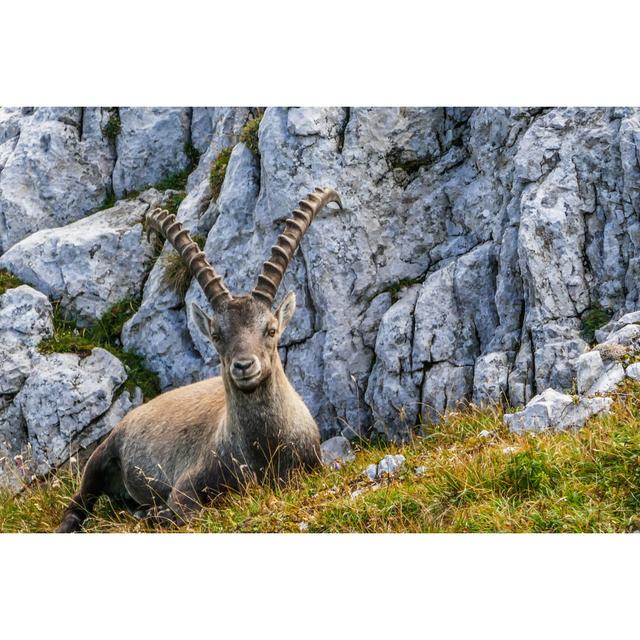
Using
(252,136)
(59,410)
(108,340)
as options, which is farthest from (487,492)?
(108,340)

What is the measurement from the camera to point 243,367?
29.8 ft

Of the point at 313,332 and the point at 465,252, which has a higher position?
the point at 465,252

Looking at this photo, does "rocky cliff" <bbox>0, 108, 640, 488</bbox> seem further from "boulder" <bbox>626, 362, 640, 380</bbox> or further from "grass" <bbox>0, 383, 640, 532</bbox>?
"grass" <bbox>0, 383, 640, 532</bbox>

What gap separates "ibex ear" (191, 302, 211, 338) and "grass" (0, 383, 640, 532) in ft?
6.50

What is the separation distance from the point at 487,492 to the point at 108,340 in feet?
30.3

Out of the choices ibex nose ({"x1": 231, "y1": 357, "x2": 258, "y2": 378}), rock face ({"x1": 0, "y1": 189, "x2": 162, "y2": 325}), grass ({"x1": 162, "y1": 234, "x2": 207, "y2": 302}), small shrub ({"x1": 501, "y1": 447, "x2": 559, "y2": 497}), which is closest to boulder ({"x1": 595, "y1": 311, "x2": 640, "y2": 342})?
small shrub ({"x1": 501, "y1": 447, "x2": 559, "y2": 497})

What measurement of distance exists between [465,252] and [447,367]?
190cm

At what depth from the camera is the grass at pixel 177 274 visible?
14.9 meters

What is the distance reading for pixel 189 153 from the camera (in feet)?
54.6

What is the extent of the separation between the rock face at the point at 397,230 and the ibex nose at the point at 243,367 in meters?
3.22

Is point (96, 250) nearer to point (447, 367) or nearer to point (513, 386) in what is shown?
point (447, 367)

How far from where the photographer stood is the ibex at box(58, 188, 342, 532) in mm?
9625
